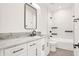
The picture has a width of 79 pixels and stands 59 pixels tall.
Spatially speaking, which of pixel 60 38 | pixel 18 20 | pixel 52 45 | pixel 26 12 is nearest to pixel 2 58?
pixel 18 20

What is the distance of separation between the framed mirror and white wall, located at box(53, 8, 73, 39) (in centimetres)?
202

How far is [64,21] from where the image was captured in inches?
178

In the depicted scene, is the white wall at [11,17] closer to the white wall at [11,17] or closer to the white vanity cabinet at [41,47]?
the white wall at [11,17]

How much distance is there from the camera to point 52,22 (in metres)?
4.60

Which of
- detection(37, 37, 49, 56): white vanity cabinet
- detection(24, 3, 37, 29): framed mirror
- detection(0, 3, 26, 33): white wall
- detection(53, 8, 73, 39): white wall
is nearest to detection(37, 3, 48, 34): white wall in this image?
detection(24, 3, 37, 29): framed mirror

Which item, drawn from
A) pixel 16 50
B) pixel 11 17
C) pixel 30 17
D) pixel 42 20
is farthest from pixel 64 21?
pixel 16 50

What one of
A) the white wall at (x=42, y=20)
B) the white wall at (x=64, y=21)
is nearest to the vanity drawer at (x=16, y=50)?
the white wall at (x=42, y=20)

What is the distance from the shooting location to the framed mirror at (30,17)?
7.83ft

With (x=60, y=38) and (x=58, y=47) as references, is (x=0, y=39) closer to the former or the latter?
(x=58, y=47)

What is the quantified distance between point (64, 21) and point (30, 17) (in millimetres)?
2487

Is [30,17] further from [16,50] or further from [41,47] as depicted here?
[16,50]

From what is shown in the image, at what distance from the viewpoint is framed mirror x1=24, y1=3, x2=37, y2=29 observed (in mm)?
2386

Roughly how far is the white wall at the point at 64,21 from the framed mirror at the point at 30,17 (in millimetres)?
2019

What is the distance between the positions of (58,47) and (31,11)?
2204 mm
